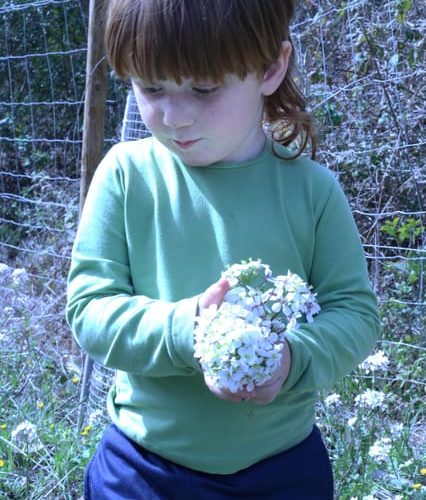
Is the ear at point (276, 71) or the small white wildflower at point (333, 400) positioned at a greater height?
the ear at point (276, 71)

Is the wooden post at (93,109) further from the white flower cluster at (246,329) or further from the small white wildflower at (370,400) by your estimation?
the white flower cluster at (246,329)

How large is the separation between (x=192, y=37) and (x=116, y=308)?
457mm

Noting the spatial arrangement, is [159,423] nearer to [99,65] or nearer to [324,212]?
[324,212]

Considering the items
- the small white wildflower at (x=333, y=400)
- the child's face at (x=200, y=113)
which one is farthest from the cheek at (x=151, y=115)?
the small white wildflower at (x=333, y=400)

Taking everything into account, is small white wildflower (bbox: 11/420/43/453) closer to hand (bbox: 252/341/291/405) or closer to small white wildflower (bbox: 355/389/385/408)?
small white wildflower (bbox: 355/389/385/408)

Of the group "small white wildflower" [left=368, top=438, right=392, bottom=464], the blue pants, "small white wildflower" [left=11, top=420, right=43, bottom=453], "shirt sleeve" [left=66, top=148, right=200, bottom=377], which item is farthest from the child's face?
"small white wildflower" [left=11, top=420, right=43, bottom=453]

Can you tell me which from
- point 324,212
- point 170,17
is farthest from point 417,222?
point 170,17

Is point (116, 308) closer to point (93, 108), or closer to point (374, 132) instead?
point (93, 108)

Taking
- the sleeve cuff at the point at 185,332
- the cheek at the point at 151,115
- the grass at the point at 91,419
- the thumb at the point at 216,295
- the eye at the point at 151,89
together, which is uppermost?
the eye at the point at 151,89

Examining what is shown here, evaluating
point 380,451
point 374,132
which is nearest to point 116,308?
point 380,451

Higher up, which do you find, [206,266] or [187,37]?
[187,37]

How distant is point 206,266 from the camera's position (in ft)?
5.02

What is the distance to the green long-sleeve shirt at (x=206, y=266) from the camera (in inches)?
59.1

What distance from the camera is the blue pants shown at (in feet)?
4.97
